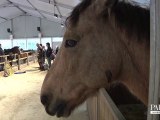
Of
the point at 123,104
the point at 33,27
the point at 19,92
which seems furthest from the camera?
the point at 33,27

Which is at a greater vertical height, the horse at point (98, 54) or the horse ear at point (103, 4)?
the horse ear at point (103, 4)

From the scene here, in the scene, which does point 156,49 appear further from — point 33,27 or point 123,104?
point 33,27

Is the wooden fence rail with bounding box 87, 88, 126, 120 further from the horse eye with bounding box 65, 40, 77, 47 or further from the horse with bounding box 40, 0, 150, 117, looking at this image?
the horse eye with bounding box 65, 40, 77, 47

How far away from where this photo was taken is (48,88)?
1.38 meters

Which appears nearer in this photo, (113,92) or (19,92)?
(113,92)

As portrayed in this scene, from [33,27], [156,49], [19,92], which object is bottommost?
[19,92]

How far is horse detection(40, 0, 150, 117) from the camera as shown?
47.7 inches

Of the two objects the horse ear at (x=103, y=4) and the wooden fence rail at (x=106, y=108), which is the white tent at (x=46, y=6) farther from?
the horse ear at (x=103, y=4)

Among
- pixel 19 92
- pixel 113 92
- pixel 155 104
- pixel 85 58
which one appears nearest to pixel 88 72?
pixel 85 58

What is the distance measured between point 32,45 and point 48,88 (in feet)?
81.1

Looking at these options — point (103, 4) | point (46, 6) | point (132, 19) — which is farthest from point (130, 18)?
point (46, 6)

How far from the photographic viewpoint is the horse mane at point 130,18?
3.88 feet

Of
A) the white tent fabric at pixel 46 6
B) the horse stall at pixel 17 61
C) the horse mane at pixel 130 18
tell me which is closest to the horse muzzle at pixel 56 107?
the horse mane at pixel 130 18
